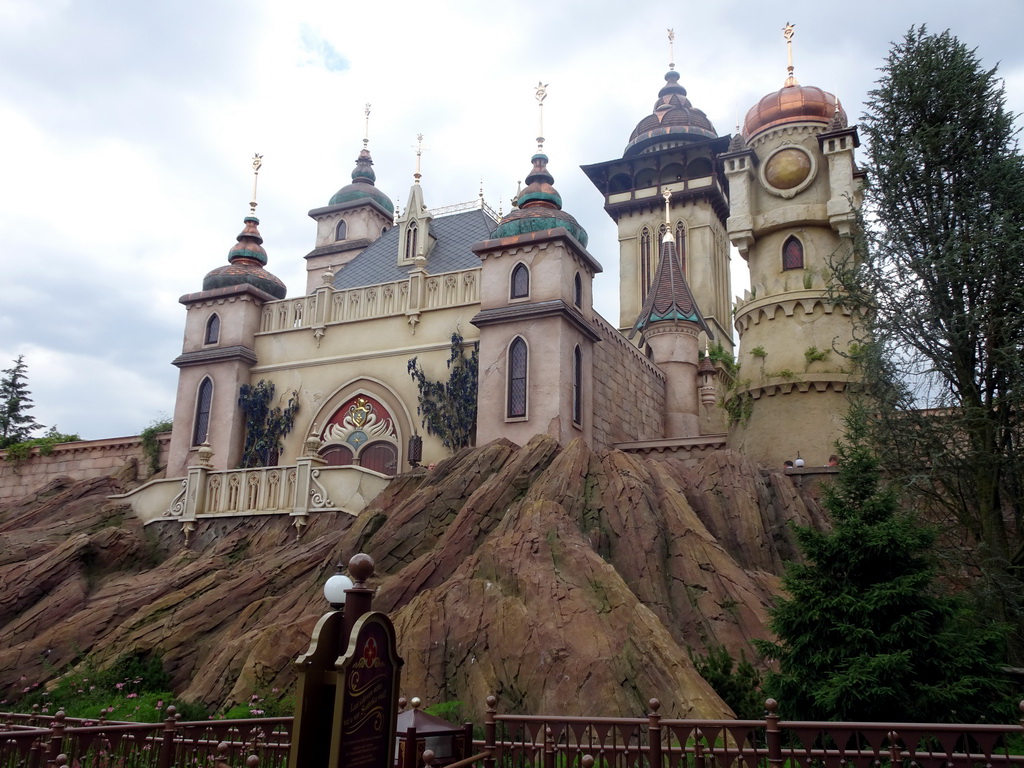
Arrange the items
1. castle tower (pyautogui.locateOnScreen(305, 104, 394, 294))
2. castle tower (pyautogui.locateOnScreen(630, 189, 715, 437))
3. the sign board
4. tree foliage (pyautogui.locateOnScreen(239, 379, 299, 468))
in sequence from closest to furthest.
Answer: the sign board, tree foliage (pyautogui.locateOnScreen(239, 379, 299, 468)), castle tower (pyautogui.locateOnScreen(630, 189, 715, 437)), castle tower (pyautogui.locateOnScreen(305, 104, 394, 294))

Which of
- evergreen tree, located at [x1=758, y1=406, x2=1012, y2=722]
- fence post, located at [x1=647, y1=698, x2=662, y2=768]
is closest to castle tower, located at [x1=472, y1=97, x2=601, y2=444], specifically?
evergreen tree, located at [x1=758, y1=406, x2=1012, y2=722]

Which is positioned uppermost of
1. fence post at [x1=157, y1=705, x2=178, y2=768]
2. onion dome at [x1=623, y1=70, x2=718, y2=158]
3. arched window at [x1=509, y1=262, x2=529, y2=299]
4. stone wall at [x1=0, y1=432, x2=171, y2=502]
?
onion dome at [x1=623, y1=70, x2=718, y2=158]

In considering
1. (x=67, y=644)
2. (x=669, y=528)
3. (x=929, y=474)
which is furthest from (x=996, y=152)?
(x=67, y=644)

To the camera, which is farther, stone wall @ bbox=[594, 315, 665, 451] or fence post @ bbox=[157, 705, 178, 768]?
stone wall @ bbox=[594, 315, 665, 451]

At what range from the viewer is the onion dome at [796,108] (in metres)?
26.7

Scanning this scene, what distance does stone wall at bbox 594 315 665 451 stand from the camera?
25.7 meters

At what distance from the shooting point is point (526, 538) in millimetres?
16438

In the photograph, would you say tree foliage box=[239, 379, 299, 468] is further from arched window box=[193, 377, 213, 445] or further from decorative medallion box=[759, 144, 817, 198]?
decorative medallion box=[759, 144, 817, 198]

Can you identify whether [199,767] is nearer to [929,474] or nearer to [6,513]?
[929,474]

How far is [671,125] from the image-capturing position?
5525cm

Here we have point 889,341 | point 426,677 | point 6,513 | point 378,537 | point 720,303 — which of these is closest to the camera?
point 426,677

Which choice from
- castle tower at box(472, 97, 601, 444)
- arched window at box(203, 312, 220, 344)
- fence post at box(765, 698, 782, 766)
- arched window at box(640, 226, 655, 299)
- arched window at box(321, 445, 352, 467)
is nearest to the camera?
fence post at box(765, 698, 782, 766)

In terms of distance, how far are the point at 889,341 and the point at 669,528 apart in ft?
18.3

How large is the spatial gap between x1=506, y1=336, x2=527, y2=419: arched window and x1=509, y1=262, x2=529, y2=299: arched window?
1.28m
